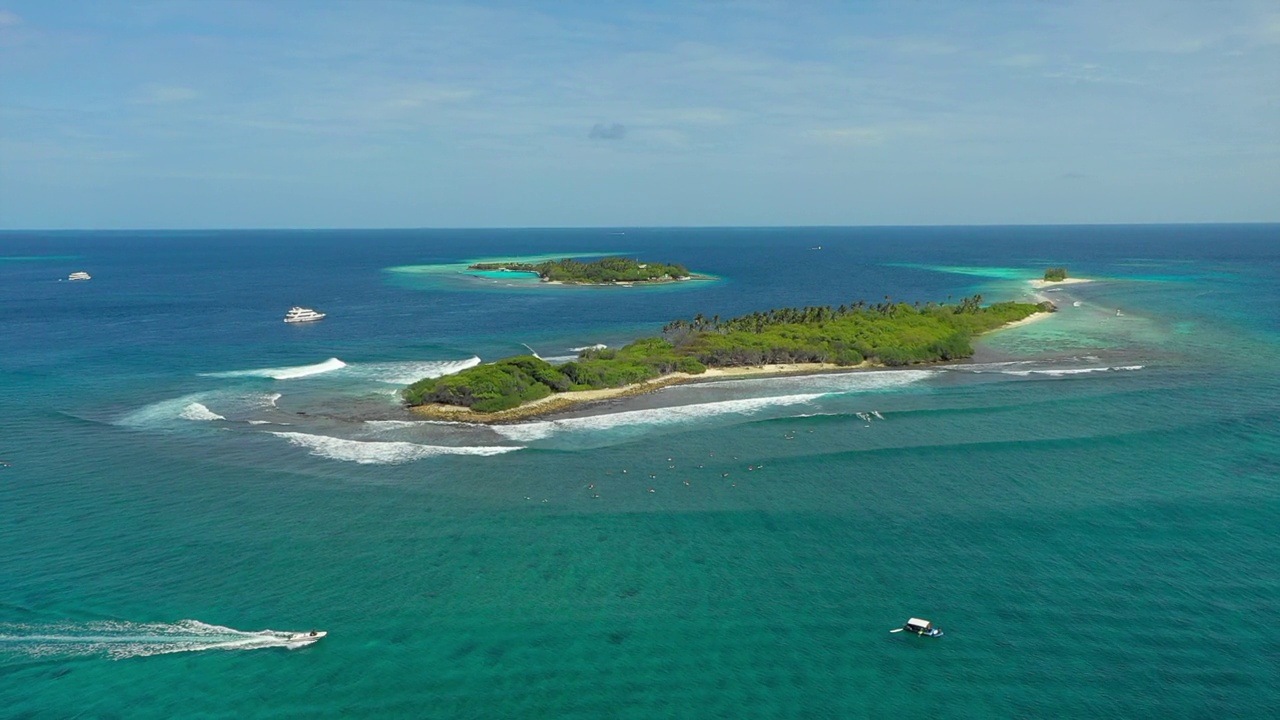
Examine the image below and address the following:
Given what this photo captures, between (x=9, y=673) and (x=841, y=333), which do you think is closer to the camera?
(x=9, y=673)

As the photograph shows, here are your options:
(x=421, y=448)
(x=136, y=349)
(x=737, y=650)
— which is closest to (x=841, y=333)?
(x=421, y=448)

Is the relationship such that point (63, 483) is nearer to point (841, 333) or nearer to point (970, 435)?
point (970, 435)

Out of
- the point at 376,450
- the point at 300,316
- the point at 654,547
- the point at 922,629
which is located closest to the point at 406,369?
the point at 376,450

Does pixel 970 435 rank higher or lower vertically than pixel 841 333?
lower

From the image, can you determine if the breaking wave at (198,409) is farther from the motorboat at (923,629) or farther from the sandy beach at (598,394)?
the motorboat at (923,629)

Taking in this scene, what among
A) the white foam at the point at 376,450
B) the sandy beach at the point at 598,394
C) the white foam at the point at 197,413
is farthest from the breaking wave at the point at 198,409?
the sandy beach at the point at 598,394

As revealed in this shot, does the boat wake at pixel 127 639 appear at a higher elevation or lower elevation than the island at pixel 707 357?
lower
